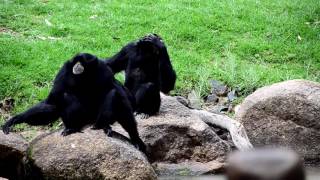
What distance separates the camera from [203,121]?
26.4ft

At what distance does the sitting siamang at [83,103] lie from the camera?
6406mm

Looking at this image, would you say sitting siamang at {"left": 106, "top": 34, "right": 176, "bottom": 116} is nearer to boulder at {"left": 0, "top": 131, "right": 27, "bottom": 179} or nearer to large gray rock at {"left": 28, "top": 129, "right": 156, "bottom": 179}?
large gray rock at {"left": 28, "top": 129, "right": 156, "bottom": 179}

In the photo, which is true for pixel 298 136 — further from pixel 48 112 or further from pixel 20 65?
pixel 20 65

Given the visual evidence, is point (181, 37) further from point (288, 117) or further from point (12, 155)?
point (12, 155)

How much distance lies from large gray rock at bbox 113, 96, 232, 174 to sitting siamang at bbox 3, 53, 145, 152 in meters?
0.83

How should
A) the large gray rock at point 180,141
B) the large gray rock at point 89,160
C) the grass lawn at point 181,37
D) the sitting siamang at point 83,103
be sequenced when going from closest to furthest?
the large gray rock at point 89,160 → the sitting siamang at point 83,103 → the large gray rock at point 180,141 → the grass lawn at point 181,37

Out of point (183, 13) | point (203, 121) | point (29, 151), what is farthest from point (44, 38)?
point (29, 151)

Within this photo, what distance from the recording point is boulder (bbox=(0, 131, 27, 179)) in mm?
6465

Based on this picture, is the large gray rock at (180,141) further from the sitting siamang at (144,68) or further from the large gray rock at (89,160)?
the large gray rock at (89,160)

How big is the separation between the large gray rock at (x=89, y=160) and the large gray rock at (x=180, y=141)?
131 cm

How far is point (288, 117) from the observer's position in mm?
8359

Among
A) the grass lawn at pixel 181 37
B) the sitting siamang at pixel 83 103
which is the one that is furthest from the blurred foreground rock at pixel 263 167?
the grass lawn at pixel 181 37

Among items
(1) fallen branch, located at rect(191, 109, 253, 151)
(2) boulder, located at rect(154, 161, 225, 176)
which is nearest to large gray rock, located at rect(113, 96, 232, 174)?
(2) boulder, located at rect(154, 161, 225, 176)

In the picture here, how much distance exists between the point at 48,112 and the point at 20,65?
15.6ft
